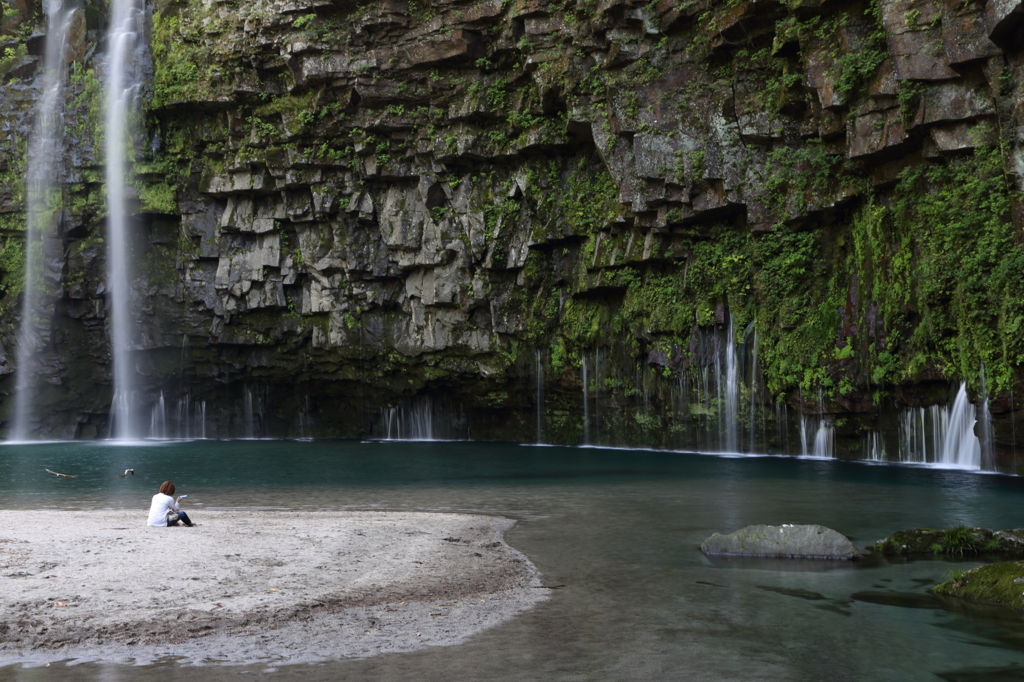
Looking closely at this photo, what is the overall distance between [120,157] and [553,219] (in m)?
21.9

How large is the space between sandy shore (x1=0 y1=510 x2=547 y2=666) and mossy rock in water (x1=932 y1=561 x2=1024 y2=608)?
4.62 meters

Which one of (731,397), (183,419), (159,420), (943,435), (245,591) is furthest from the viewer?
(183,419)

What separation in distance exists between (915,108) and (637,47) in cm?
1097

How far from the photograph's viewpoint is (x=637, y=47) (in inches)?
1253

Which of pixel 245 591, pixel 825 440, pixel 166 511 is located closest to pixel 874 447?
pixel 825 440

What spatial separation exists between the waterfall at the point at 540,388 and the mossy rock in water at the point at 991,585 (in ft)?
95.5

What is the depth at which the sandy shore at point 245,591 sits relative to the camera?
7.77m

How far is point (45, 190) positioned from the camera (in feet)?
138

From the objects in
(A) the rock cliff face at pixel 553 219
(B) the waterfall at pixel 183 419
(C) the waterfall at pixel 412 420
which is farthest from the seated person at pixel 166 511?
(B) the waterfall at pixel 183 419

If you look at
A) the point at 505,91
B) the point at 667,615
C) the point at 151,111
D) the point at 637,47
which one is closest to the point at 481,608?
the point at 667,615

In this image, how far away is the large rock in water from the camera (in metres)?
11.7

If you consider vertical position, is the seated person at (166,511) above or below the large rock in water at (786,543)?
above

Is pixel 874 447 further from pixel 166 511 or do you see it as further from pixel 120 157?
pixel 120 157

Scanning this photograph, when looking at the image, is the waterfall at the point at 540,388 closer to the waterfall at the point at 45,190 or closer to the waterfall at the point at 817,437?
the waterfall at the point at 817,437
